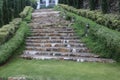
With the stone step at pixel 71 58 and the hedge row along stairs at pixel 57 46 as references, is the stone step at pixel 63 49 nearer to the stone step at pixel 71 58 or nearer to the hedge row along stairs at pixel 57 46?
the hedge row along stairs at pixel 57 46

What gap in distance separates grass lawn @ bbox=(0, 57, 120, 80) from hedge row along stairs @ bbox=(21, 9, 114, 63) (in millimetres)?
607

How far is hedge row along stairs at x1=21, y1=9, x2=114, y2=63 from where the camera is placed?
10531 mm

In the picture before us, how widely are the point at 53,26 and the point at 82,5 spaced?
9.74m

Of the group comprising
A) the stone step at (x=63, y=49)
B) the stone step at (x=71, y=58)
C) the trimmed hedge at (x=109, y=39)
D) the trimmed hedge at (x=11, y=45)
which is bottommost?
the stone step at (x=71, y=58)

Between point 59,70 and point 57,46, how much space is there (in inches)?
128

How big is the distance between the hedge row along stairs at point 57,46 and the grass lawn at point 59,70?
61 centimetres

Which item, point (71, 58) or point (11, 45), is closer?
point (71, 58)

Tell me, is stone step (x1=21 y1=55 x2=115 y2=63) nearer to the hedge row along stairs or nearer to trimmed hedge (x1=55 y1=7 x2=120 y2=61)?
the hedge row along stairs

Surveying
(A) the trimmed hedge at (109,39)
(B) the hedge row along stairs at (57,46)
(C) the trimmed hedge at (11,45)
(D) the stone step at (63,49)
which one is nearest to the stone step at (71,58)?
(B) the hedge row along stairs at (57,46)

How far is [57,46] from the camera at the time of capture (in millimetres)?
11875

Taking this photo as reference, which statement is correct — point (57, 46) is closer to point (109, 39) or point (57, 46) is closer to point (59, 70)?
point (109, 39)

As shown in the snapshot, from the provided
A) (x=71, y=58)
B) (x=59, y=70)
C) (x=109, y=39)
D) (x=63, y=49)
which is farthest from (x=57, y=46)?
(x=59, y=70)

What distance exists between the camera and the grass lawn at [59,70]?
7984 mm

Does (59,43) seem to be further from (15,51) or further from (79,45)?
(15,51)
